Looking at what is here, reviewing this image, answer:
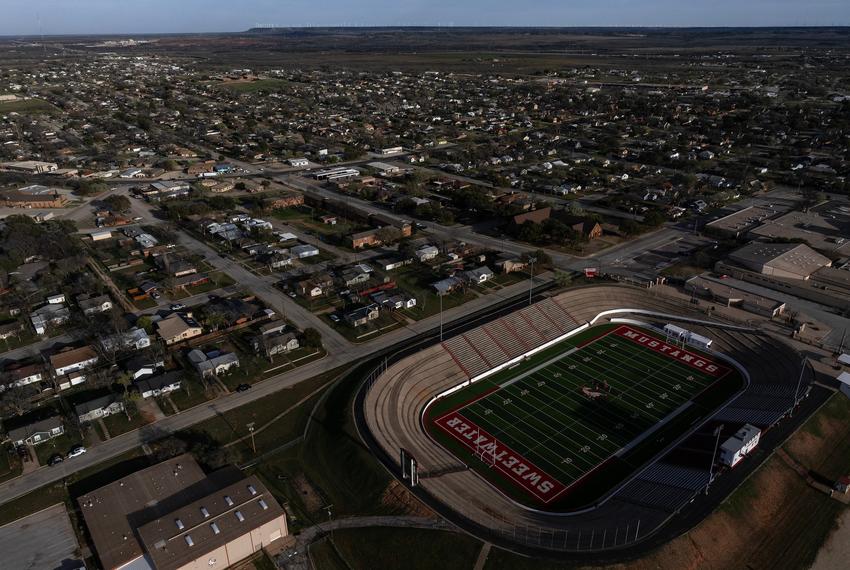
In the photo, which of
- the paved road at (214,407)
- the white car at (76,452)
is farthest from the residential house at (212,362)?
the white car at (76,452)

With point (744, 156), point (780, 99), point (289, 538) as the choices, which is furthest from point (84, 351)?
point (780, 99)

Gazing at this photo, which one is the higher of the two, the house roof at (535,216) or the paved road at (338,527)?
the house roof at (535,216)

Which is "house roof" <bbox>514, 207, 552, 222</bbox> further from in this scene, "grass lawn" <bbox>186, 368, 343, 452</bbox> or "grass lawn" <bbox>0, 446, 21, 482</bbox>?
"grass lawn" <bbox>0, 446, 21, 482</bbox>

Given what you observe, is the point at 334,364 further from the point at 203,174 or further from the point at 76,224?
the point at 203,174

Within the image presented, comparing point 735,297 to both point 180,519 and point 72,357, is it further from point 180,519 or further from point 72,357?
point 72,357

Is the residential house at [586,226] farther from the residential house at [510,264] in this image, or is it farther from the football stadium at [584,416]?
the football stadium at [584,416]
